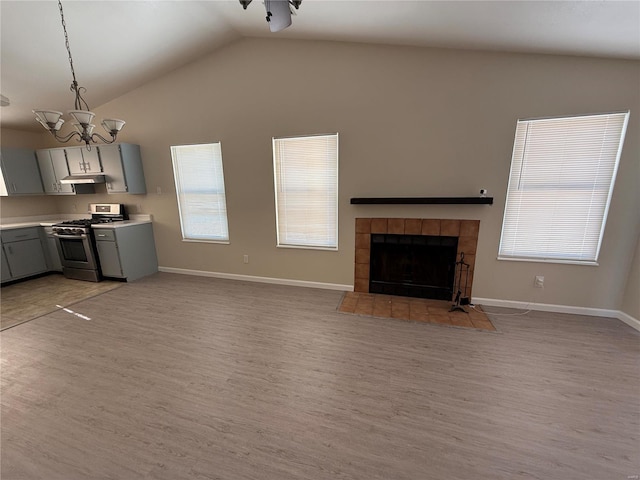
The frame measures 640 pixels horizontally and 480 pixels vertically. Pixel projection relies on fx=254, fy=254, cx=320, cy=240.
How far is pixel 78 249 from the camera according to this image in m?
4.18

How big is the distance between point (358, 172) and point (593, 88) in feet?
7.97

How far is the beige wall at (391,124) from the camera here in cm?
265

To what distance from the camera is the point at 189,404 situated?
1804mm

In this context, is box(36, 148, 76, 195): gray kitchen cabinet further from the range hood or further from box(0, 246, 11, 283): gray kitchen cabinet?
box(0, 246, 11, 283): gray kitchen cabinet

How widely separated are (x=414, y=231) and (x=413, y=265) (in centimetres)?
47

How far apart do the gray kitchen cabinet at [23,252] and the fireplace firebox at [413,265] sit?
5.66 metres

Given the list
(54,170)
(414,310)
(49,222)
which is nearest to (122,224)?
(49,222)

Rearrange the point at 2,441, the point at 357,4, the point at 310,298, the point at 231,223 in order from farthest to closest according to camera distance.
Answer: the point at 231,223
the point at 310,298
the point at 357,4
the point at 2,441

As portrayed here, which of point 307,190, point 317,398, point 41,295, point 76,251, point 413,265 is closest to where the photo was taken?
point 317,398

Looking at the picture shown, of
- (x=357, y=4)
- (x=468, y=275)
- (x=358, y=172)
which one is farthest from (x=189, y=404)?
(x=357, y=4)

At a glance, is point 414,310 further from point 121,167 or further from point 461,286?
point 121,167

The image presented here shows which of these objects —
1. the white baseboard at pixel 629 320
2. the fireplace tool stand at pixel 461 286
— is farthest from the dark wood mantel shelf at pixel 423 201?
the white baseboard at pixel 629 320

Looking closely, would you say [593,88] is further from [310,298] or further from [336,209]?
[310,298]

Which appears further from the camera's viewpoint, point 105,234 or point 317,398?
point 105,234
